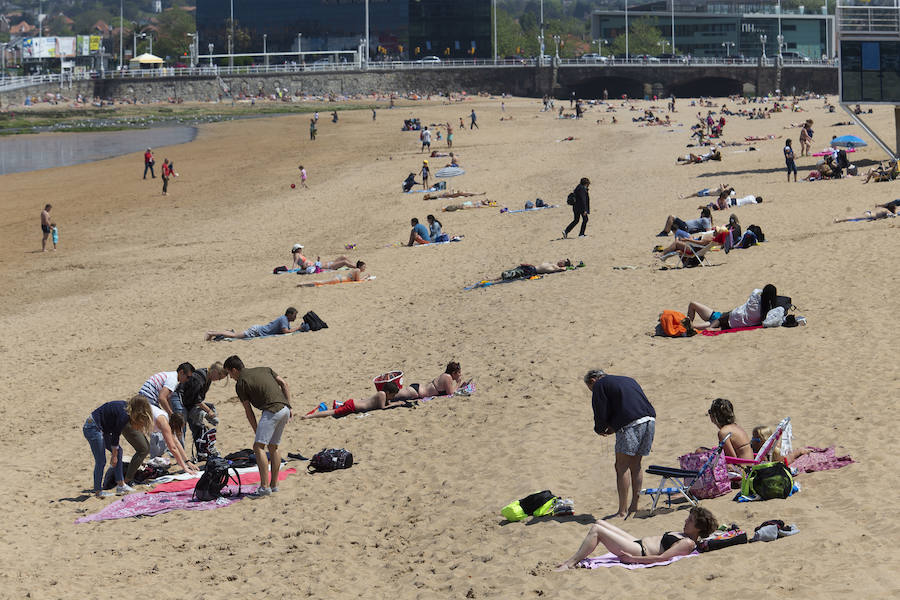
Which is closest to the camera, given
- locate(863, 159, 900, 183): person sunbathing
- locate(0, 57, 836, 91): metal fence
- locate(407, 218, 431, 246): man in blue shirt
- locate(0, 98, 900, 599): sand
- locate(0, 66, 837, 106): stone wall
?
locate(0, 98, 900, 599): sand

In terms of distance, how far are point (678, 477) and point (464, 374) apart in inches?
199

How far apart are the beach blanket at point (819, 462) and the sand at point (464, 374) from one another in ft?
0.65

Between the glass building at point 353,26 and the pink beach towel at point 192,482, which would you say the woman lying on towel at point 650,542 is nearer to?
the pink beach towel at point 192,482

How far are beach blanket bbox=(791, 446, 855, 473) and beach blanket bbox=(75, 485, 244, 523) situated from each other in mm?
5029

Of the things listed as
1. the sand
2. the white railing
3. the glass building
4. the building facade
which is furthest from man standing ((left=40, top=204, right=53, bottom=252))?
the building facade

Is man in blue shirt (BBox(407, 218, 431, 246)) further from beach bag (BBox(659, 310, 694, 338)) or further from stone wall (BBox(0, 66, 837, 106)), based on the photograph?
stone wall (BBox(0, 66, 837, 106))

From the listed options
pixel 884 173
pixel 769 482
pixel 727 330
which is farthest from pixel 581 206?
pixel 769 482

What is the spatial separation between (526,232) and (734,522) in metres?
15.6

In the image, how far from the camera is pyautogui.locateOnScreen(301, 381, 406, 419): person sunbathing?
40.1 ft

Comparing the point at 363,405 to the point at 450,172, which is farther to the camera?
the point at 450,172

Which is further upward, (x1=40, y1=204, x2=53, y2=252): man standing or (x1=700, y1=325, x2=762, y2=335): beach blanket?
(x1=40, y1=204, x2=53, y2=252): man standing

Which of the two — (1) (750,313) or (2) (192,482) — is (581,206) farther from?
(2) (192,482)

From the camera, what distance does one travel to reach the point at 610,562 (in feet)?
24.1

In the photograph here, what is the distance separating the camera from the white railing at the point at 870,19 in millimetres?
27094
